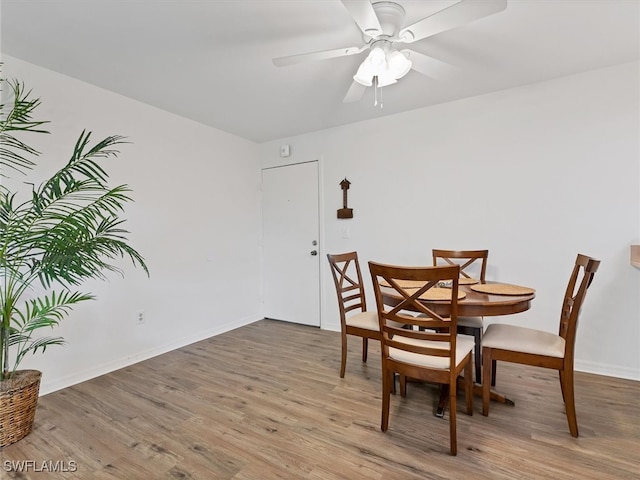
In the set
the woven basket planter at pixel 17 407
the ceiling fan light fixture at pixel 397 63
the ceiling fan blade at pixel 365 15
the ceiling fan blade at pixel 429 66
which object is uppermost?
the ceiling fan blade at pixel 429 66

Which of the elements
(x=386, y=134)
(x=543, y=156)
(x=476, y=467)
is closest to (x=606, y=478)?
(x=476, y=467)

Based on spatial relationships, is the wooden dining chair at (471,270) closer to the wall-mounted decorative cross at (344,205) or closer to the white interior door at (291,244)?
the wall-mounted decorative cross at (344,205)

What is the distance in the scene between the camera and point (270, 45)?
209 cm

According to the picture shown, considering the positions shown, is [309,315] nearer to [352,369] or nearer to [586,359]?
[352,369]

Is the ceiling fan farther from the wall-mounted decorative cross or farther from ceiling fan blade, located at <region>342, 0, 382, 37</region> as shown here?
the wall-mounted decorative cross

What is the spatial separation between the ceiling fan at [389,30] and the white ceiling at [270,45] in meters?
0.11

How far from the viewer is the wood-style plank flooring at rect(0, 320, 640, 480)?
60.2 inches

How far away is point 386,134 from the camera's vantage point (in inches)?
133

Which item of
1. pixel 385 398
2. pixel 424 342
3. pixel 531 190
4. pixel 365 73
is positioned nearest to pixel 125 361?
pixel 385 398

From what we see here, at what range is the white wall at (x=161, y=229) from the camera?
242 centimetres

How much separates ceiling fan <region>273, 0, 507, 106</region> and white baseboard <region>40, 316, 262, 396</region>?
8.87ft

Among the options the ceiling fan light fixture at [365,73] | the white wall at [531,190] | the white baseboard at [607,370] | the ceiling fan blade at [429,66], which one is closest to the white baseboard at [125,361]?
the white wall at [531,190]

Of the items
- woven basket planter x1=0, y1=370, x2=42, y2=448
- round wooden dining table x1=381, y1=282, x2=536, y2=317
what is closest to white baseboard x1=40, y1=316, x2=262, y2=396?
woven basket planter x1=0, y1=370, x2=42, y2=448

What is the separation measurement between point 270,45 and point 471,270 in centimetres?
249
